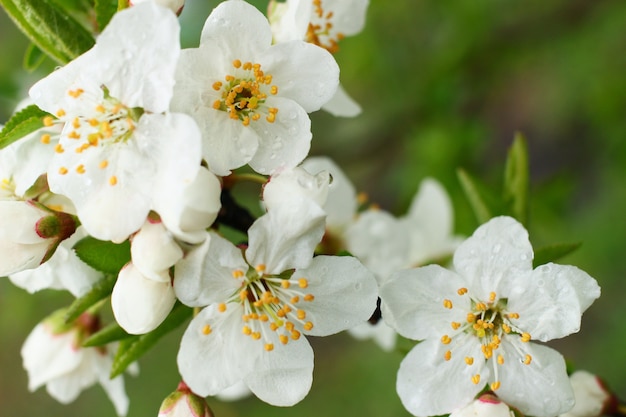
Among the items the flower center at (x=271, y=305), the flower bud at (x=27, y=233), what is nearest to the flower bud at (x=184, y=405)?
the flower center at (x=271, y=305)

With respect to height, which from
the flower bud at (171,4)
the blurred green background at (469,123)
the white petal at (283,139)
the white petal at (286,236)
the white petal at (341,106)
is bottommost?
the blurred green background at (469,123)

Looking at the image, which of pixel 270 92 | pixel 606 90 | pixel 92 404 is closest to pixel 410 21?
pixel 606 90

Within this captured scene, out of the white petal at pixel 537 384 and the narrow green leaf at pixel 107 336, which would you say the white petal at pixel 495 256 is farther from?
the narrow green leaf at pixel 107 336

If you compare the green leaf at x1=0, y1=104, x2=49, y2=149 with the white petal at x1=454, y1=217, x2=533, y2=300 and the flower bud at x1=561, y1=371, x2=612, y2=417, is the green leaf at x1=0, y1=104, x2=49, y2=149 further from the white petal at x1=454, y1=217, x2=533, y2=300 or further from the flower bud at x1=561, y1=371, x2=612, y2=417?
the flower bud at x1=561, y1=371, x2=612, y2=417

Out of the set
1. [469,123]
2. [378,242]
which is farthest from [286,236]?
[469,123]

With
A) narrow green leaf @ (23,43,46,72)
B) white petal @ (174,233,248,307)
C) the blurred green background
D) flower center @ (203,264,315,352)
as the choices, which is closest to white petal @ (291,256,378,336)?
flower center @ (203,264,315,352)

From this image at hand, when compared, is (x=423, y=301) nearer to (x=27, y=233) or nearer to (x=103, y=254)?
(x=103, y=254)

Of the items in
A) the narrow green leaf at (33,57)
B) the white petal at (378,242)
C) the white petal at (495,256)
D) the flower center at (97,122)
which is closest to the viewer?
the flower center at (97,122)

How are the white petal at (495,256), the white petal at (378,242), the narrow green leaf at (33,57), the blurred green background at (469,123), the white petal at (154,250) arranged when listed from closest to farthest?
the white petal at (154,250) → the white petal at (495,256) → the narrow green leaf at (33,57) → the white petal at (378,242) → the blurred green background at (469,123)
